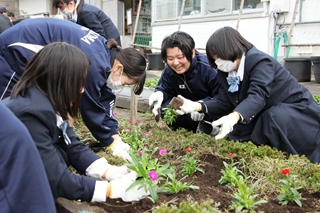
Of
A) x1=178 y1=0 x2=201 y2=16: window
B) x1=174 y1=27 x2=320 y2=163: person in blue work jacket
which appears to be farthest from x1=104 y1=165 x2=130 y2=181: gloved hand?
x1=178 y1=0 x2=201 y2=16: window

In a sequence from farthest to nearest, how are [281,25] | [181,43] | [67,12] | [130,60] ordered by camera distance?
[281,25] < [67,12] < [181,43] < [130,60]

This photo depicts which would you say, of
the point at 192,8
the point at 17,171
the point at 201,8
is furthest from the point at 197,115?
the point at 192,8

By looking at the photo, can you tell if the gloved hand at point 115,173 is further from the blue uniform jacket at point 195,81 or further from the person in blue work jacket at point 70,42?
the blue uniform jacket at point 195,81

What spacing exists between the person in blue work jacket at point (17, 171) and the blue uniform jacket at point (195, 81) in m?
2.79

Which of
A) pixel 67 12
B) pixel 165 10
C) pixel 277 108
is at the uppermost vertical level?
Result: pixel 165 10

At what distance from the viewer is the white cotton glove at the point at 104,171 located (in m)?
2.44

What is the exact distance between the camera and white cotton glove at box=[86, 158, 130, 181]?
2.44m

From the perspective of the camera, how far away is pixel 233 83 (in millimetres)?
3430

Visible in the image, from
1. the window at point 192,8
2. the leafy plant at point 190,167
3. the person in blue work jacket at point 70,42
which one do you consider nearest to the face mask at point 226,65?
the person in blue work jacket at point 70,42

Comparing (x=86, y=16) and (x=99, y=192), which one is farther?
(x=86, y=16)

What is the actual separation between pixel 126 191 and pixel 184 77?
2.23 meters

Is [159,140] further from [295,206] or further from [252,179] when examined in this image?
[295,206]

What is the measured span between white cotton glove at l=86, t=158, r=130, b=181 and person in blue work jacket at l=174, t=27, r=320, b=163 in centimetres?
114

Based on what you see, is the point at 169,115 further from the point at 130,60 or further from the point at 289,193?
the point at 289,193
